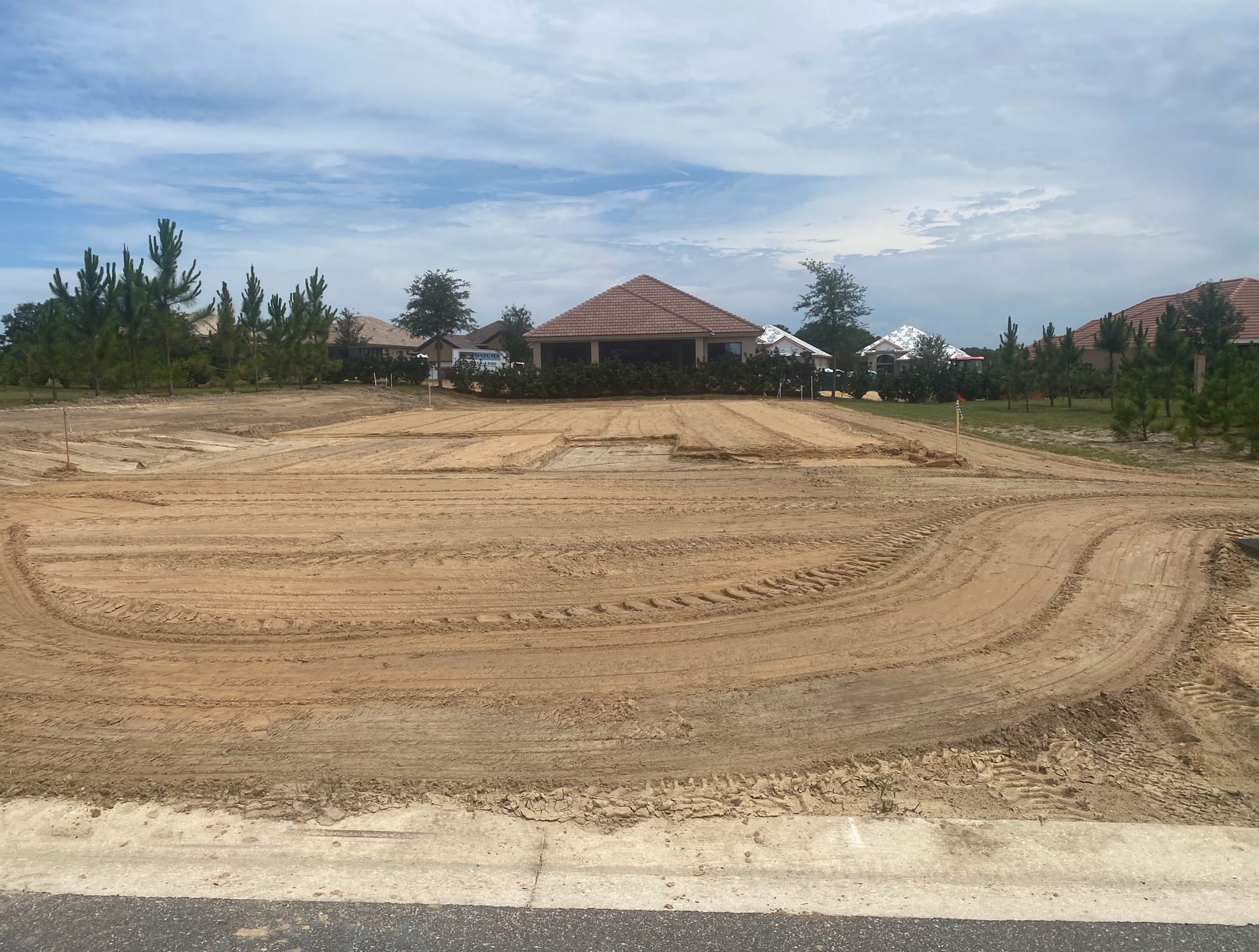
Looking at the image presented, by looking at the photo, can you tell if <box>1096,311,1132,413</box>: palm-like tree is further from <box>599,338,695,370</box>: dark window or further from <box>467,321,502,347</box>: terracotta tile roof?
<box>467,321,502,347</box>: terracotta tile roof

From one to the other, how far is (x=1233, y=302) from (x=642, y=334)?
29313 millimetres

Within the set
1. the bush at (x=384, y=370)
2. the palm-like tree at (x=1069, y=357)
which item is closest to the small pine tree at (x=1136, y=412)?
the palm-like tree at (x=1069, y=357)

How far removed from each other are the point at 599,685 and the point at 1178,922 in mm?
3027

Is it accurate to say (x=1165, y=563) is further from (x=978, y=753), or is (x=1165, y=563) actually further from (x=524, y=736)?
(x=524, y=736)

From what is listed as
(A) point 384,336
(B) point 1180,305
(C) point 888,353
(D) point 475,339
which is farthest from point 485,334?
(B) point 1180,305

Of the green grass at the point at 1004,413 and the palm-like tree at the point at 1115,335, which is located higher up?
the palm-like tree at the point at 1115,335

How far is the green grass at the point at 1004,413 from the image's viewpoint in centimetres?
2472

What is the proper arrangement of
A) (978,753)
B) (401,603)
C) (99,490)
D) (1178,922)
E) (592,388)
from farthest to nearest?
(592,388)
(99,490)
(401,603)
(978,753)
(1178,922)

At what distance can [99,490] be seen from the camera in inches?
505

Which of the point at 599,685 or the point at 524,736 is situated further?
the point at 599,685

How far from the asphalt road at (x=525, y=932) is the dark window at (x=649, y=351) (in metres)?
42.2

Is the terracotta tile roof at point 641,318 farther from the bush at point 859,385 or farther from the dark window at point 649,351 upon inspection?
the bush at point 859,385

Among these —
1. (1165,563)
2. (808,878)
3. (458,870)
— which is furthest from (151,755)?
(1165,563)

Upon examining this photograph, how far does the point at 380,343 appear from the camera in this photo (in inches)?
2923
